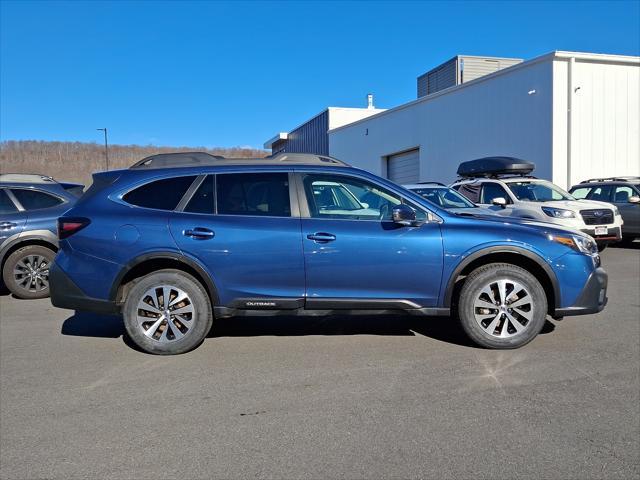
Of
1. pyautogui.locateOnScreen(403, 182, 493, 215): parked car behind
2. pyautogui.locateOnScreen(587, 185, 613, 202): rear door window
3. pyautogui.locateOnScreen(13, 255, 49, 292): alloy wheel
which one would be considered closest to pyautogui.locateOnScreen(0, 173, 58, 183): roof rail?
pyautogui.locateOnScreen(13, 255, 49, 292): alloy wheel

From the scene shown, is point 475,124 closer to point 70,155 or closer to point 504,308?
point 504,308

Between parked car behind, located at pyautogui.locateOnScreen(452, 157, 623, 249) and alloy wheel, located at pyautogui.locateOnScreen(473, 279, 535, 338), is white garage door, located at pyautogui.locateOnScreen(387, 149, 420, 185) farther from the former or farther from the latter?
alloy wheel, located at pyautogui.locateOnScreen(473, 279, 535, 338)

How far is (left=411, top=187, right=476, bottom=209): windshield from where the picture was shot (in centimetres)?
1008

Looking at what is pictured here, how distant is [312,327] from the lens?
5.93 metres

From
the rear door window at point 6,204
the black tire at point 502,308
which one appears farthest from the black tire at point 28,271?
the black tire at point 502,308

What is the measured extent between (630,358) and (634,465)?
2.02 metres

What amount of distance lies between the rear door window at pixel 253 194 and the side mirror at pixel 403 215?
977 mm

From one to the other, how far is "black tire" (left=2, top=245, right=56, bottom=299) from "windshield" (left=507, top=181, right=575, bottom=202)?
9648mm

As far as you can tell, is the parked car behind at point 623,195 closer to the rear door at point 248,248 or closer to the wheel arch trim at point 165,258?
the rear door at point 248,248

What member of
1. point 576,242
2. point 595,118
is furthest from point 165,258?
point 595,118

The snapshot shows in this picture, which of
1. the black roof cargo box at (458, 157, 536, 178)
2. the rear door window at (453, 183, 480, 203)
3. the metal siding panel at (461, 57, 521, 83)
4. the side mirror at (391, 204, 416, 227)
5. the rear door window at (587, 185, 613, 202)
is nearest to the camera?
the side mirror at (391, 204, 416, 227)

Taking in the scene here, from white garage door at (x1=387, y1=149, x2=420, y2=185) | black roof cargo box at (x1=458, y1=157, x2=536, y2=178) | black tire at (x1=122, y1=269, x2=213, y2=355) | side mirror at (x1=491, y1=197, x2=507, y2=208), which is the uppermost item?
white garage door at (x1=387, y1=149, x2=420, y2=185)

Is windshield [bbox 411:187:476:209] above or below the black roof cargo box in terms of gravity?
below

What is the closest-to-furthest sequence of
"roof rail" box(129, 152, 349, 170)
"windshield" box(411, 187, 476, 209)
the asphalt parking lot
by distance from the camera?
the asphalt parking lot
"roof rail" box(129, 152, 349, 170)
"windshield" box(411, 187, 476, 209)
